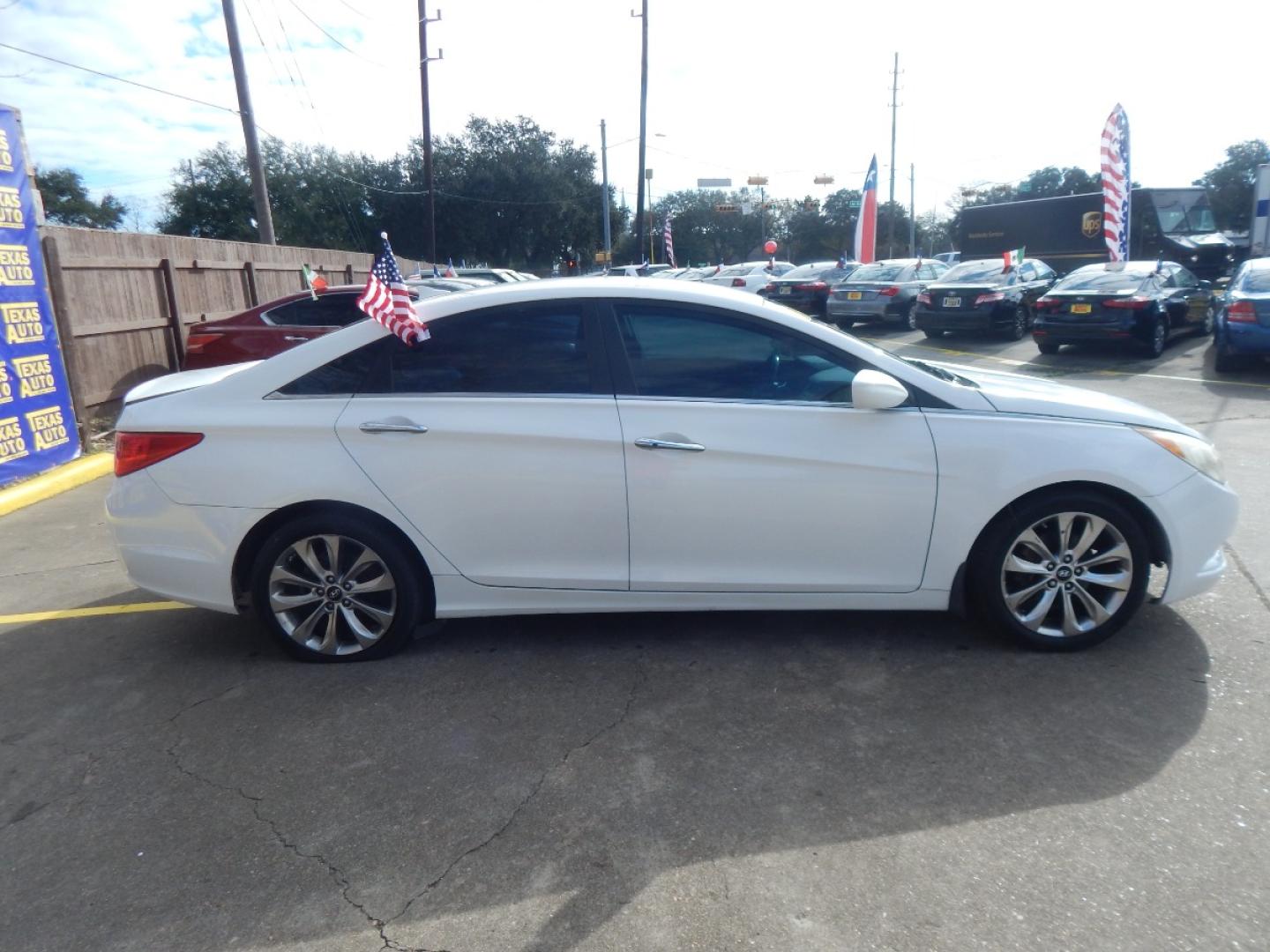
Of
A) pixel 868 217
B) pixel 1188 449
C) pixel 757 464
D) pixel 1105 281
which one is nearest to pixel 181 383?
pixel 757 464

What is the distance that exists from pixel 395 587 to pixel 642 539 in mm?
1085

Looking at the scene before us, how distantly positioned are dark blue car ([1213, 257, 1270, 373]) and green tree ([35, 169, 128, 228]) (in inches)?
2142

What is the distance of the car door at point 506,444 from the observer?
3.83 meters

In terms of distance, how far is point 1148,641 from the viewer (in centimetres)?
409

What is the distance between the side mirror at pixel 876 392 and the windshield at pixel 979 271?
15.1 m

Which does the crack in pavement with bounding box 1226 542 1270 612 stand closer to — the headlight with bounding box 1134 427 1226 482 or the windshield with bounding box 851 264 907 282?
the headlight with bounding box 1134 427 1226 482

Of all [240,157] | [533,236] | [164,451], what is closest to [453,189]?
[533,236]

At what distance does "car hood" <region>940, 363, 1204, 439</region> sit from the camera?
3.91 m

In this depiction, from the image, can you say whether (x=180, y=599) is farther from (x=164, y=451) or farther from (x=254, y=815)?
(x=254, y=815)

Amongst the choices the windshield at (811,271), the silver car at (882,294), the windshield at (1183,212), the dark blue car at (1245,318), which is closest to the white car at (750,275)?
the windshield at (811,271)

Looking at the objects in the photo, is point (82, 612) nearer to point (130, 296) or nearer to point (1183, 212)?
point (130, 296)

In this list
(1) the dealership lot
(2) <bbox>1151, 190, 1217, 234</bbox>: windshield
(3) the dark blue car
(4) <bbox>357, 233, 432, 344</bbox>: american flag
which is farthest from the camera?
(2) <bbox>1151, 190, 1217, 234</bbox>: windshield

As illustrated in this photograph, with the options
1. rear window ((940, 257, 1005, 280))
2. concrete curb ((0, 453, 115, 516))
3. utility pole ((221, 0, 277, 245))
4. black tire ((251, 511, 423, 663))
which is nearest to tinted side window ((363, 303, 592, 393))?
black tire ((251, 511, 423, 663))

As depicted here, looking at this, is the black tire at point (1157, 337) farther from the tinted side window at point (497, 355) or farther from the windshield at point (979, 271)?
the tinted side window at point (497, 355)
